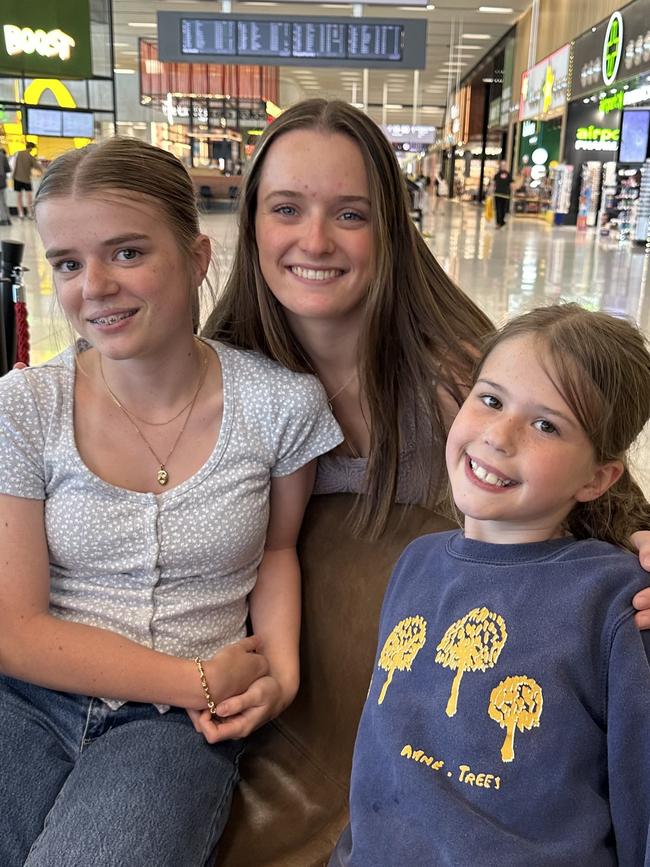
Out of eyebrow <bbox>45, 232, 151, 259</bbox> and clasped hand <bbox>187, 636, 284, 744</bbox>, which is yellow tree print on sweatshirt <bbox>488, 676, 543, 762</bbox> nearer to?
clasped hand <bbox>187, 636, 284, 744</bbox>

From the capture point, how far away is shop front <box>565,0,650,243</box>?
12.6 m

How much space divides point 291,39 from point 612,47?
5.85 meters

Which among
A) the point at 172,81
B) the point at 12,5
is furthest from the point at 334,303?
the point at 172,81

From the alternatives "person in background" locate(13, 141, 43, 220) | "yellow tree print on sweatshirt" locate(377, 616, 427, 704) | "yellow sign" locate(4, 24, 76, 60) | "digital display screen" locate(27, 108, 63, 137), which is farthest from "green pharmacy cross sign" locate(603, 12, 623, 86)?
"yellow tree print on sweatshirt" locate(377, 616, 427, 704)

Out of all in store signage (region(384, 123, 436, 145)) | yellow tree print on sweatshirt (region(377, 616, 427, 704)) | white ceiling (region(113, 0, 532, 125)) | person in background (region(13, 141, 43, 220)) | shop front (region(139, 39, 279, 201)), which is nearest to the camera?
yellow tree print on sweatshirt (region(377, 616, 427, 704))

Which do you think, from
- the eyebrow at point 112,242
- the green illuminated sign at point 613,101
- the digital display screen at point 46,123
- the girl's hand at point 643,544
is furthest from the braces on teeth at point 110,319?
the green illuminated sign at point 613,101

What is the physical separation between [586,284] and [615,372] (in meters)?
8.69

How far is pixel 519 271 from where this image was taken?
1045 cm

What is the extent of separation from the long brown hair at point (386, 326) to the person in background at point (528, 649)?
466 mm

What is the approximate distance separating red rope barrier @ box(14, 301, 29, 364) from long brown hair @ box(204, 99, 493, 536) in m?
2.42

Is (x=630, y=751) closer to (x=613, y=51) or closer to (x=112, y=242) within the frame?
(x=112, y=242)

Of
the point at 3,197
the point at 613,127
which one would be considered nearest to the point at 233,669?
the point at 3,197

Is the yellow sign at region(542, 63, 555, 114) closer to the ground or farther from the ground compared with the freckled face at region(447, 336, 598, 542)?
farther from the ground

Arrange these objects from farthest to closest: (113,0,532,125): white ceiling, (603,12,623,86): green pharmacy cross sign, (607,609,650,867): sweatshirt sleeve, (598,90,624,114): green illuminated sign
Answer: (113,0,532,125): white ceiling → (598,90,624,114): green illuminated sign → (603,12,623,86): green pharmacy cross sign → (607,609,650,867): sweatshirt sleeve
